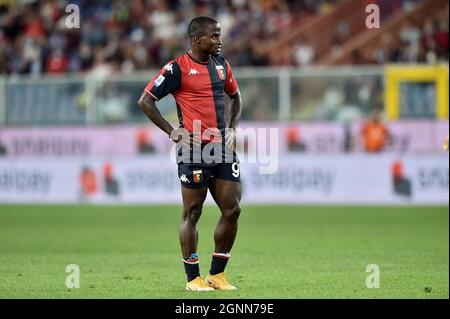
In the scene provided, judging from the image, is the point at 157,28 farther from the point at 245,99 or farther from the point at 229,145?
the point at 229,145

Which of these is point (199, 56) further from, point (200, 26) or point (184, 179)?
point (184, 179)

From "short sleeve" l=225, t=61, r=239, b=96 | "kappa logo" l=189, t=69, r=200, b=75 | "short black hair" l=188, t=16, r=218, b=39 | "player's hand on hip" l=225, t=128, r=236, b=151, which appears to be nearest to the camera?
"short black hair" l=188, t=16, r=218, b=39

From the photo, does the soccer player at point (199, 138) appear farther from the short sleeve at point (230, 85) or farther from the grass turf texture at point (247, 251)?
the grass turf texture at point (247, 251)

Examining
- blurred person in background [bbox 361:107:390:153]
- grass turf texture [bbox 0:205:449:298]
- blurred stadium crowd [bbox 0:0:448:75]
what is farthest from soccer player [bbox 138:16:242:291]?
blurred stadium crowd [bbox 0:0:448:75]

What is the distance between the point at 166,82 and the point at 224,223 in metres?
1.52

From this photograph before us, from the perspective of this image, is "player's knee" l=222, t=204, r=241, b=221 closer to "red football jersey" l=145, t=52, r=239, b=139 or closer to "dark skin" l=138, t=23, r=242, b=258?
"dark skin" l=138, t=23, r=242, b=258

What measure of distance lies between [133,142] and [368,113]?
20.1 ft

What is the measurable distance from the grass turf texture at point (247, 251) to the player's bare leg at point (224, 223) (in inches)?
12.1

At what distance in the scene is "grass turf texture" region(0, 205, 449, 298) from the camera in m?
10.7

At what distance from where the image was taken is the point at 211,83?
10.6 meters

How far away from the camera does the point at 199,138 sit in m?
10.5

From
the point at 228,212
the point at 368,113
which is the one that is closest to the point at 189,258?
the point at 228,212

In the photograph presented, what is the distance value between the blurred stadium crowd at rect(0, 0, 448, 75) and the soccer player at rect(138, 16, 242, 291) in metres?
18.3
